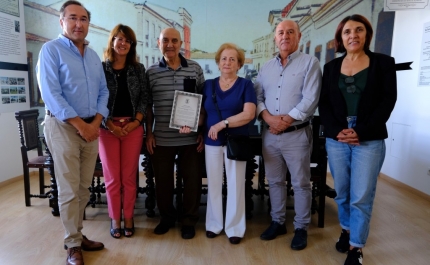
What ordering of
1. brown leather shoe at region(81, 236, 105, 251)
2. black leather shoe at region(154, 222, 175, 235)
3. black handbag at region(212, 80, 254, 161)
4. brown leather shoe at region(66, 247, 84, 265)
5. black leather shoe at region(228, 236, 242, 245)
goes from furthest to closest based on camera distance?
black leather shoe at region(154, 222, 175, 235) < black leather shoe at region(228, 236, 242, 245) < brown leather shoe at region(81, 236, 105, 251) < black handbag at region(212, 80, 254, 161) < brown leather shoe at region(66, 247, 84, 265)

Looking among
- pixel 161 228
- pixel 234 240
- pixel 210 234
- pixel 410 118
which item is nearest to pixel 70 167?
pixel 161 228

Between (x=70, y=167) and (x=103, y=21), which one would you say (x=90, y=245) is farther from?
(x=103, y=21)

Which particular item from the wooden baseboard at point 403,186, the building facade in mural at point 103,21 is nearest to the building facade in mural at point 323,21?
the building facade in mural at point 103,21

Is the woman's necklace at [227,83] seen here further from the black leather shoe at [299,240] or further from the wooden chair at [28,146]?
the wooden chair at [28,146]

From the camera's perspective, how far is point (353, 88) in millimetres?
1956

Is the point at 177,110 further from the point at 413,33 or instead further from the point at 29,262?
the point at 413,33

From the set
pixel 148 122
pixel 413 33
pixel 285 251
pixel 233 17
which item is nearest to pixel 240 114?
pixel 148 122

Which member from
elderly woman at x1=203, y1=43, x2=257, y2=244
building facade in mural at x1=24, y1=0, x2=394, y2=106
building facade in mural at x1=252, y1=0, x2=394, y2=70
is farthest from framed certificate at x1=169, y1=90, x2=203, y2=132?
building facade in mural at x1=252, y1=0, x2=394, y2=70

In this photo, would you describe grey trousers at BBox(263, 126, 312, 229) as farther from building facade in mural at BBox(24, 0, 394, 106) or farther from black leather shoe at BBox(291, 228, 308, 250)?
building facade in mural at BBox(24, 0, 394, 106)

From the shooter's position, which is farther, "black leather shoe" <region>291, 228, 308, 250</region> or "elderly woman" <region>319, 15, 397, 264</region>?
"black leather shoe" <region>291, 228, 308, 250</region>

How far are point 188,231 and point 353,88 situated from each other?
167cm

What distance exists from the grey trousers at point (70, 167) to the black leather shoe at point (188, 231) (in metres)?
0.81

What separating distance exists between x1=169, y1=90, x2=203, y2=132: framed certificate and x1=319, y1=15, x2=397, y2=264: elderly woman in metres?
0.94

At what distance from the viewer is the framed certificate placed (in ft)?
7.57
